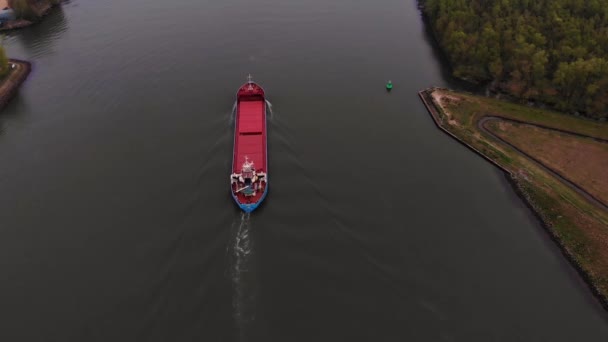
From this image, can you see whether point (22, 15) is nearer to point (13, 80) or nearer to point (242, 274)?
point (13, 80)

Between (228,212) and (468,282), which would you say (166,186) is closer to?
(228,212)

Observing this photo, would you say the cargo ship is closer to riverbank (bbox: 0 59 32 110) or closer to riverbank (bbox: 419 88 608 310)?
riverbank (bbox: 419 88 608 310)

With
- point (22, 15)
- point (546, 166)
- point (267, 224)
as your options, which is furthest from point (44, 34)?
point (546, 166)

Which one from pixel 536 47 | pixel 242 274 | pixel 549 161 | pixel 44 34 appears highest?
pixel 44 34

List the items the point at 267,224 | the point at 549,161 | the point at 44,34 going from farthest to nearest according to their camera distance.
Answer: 1. the point at 44,34
2. the point at 549,161
3. the point at 267,224

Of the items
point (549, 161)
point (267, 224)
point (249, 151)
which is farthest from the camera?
point (549, 161)

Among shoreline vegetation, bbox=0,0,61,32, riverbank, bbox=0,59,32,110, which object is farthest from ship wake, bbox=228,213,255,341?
shoreline vegetation, bbox=0,0,61,32
